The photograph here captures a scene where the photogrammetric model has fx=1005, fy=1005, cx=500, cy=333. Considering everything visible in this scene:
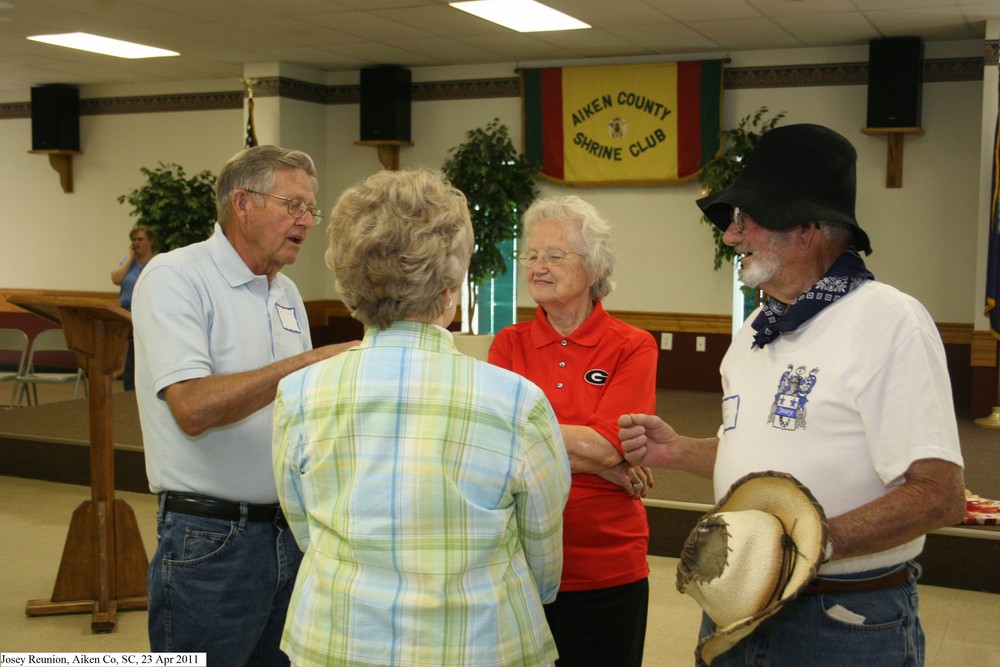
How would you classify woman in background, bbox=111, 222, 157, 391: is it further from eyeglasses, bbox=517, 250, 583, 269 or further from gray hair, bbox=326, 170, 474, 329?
gray hair, bbox=326, 170, 474, 329

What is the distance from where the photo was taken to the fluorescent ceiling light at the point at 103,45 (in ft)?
27.7

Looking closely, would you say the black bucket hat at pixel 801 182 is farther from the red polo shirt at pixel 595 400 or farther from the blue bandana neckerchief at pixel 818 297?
the red polo shirt at pixel 595 400

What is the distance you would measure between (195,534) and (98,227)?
1011 centimetres

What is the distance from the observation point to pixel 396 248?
1.49m

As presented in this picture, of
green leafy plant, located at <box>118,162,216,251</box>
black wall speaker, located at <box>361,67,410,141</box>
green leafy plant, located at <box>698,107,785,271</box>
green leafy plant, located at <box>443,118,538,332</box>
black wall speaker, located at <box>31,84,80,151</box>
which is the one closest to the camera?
green leafy plant, located at <box>698,107,785,271</box>

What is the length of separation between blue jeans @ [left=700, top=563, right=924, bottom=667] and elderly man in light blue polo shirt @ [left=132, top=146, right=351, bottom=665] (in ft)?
3.16

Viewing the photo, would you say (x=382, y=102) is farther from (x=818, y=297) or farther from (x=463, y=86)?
(x=818, y=297)

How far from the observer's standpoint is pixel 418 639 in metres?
1.41

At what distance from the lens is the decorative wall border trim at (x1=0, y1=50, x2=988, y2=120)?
7934 millimetres

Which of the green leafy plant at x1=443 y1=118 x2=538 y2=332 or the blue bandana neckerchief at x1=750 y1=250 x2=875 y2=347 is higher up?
the green leafy plant at x1=443 y1=118 x2=538 y2=332

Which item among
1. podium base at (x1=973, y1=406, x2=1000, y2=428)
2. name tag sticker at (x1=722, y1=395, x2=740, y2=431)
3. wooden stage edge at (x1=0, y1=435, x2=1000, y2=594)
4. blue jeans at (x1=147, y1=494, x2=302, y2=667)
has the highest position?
name tag sticker at (x1=722, y1=395, x2=740, y2=431)

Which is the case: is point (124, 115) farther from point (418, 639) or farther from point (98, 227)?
point (418, 639)

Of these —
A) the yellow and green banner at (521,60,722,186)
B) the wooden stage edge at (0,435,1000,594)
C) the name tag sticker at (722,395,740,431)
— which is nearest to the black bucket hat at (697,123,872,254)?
the name tag sticker at (722,395,740,431)

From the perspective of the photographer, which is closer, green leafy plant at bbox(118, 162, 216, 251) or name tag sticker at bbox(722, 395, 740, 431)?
name tag sticker at bbox(722, 395, 740, 431)
